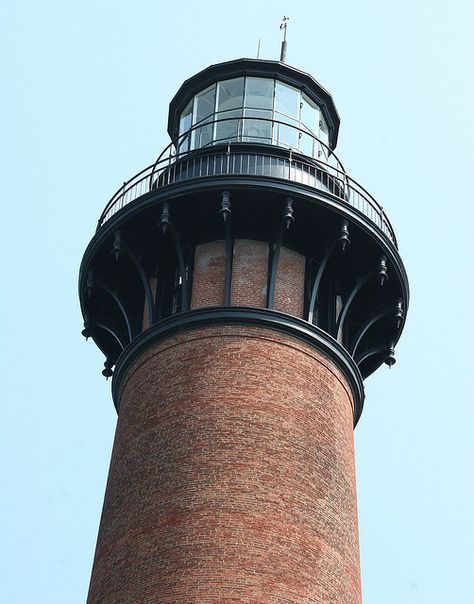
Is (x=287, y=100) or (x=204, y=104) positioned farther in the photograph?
(x=204, y=104)

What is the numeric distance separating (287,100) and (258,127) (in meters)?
1.45

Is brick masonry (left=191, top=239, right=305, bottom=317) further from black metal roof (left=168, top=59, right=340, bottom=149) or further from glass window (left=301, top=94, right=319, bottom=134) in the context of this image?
black metal roof (left=168, top=59, right=340, bottom=149)

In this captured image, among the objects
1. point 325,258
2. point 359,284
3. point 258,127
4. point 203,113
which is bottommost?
point 359,284

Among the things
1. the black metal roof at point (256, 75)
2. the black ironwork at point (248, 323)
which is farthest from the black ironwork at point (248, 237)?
the black metal roof at point (256, 75)

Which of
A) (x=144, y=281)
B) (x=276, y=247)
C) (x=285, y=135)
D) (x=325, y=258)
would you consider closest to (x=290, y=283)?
(x=276, y=247)

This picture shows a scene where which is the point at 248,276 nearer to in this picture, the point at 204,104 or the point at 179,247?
the point at 179,247

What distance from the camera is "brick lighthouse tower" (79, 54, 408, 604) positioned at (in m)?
22.8

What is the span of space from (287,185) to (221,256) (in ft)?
7.09

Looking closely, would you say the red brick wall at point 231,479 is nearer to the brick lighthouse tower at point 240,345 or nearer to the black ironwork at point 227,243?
the brick lighthouse tower at point 240,345

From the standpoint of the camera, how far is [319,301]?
1079 inches

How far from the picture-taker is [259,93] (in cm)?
3077

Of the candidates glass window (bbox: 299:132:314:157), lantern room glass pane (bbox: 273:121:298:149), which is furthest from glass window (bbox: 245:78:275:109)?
glass window (bbox: 299:132:314:157)

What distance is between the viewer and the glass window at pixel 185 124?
31239mm

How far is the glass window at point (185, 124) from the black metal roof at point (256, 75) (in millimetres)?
163
